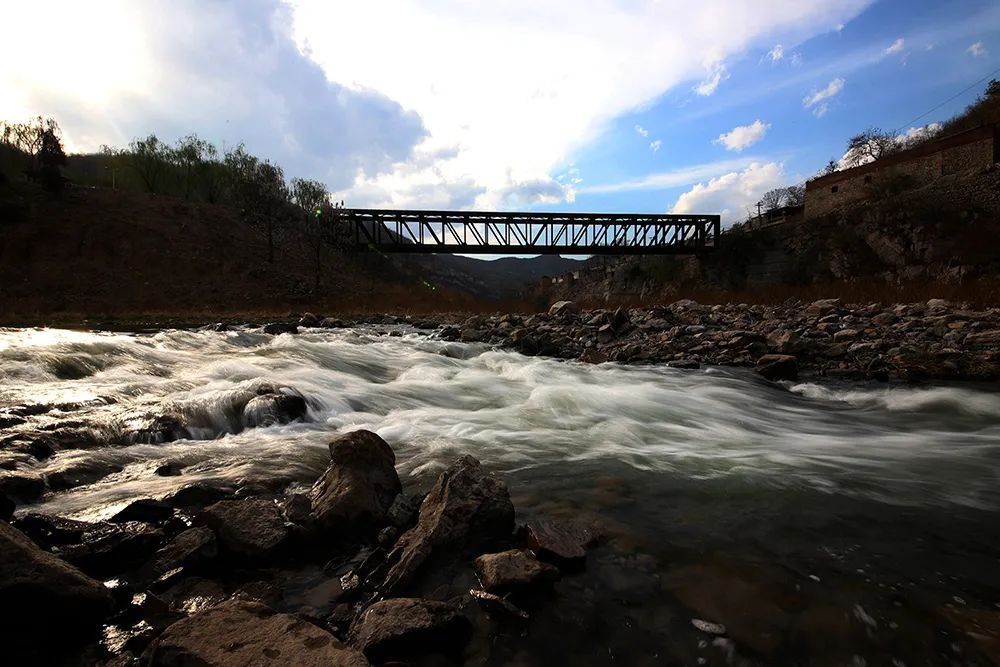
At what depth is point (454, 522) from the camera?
2.74 meters

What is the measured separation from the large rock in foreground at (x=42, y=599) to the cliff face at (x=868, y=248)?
985 inches

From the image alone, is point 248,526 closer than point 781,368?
Yes

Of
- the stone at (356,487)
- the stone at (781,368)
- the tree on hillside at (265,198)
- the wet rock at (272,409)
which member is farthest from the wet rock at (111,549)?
the tree on hillside at (265,198)

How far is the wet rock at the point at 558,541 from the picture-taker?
257cm

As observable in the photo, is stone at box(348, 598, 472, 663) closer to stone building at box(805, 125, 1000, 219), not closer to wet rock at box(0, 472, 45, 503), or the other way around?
wet rock at box(0, 472, 45, 503)

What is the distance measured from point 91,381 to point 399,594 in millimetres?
7131

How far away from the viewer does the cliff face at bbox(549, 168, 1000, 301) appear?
94.1 feet

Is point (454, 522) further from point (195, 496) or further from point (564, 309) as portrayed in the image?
point (564, 309)

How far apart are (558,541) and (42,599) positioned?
2.37 metres

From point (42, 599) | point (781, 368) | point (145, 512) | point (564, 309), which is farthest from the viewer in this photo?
point (564, 309)

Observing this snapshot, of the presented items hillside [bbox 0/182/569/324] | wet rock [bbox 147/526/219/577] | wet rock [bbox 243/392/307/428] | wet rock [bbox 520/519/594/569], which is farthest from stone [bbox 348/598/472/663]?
hillside [bbox 0/182/569/324]

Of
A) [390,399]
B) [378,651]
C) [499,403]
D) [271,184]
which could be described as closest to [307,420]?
[390,399]

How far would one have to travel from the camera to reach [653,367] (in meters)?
A: 9.96

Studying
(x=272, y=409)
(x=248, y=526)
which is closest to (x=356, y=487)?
(x=248, y=526)
